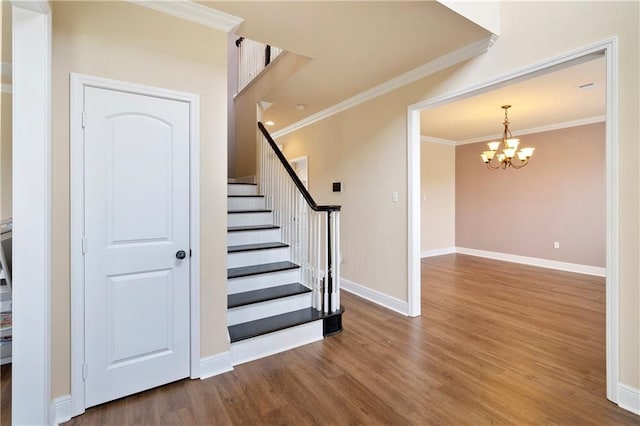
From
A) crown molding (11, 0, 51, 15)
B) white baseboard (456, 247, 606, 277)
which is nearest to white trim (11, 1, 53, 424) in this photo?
crown molding (11, 0, 51, 15)

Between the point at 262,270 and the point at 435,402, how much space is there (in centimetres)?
180

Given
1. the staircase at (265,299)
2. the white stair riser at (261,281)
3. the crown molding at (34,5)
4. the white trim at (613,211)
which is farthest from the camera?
the white stair riser at (261,281)

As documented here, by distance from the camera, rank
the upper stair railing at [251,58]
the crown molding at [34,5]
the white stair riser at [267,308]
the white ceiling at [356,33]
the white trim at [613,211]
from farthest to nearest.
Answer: the upper stair railing at [251,58] → the white stair riser at [267,308] → the white ceiling at [356,33] → the white trim at [613,211] → the crown molding at [34,5]

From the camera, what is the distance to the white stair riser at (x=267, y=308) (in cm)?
263

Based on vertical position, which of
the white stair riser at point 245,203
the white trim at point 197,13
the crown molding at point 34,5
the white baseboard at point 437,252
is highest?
the white trim at point 197,13

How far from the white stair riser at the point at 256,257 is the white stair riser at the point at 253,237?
0.28 metres

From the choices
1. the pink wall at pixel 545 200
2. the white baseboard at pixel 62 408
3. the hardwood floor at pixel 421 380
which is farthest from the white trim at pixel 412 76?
the pink wall at pixel 545 200

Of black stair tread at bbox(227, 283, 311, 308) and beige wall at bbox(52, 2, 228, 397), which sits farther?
black stair tread at bbox(227, 283, 311, 308)

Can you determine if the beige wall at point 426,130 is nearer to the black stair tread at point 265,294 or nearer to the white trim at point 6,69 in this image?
the black stair tread at point 265,294

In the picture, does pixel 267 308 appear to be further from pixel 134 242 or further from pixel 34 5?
pixel 34 5

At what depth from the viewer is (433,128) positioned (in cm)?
580

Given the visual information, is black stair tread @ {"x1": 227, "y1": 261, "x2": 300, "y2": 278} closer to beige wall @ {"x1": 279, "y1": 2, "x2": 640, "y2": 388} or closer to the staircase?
the staircase

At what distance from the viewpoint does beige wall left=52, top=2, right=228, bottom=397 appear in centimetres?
180

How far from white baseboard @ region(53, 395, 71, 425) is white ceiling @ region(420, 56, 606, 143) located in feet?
13.9
